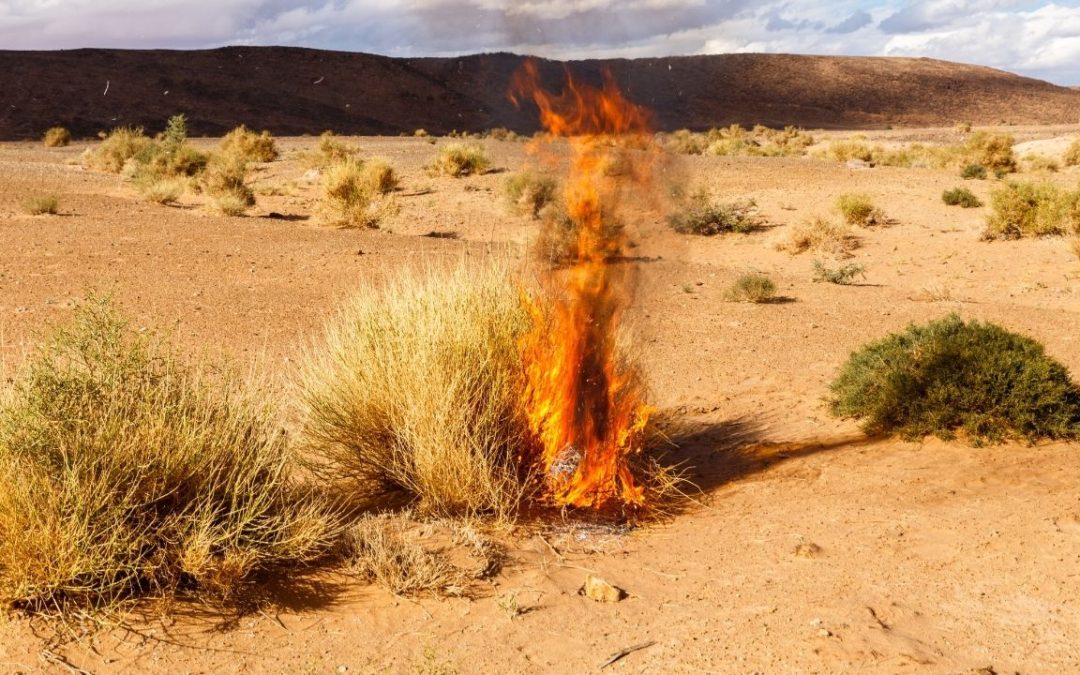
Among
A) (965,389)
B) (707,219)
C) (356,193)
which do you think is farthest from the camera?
(356,193)

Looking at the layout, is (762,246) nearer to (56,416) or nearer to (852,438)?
(852,438)

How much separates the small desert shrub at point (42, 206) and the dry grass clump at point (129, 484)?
43.9 feet

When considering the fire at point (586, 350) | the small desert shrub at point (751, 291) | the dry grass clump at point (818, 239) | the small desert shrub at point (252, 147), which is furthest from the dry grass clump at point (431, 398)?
the small desert shrub at point (252, 147)

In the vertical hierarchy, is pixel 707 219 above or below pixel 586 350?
below

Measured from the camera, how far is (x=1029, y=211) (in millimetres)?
18188

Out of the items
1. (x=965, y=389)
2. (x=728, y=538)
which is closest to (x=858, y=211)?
(x=965, y=389)

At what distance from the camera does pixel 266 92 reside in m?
Answer: 66.2

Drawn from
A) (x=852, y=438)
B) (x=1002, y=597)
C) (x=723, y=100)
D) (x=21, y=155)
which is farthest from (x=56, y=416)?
(x=723, y=100)

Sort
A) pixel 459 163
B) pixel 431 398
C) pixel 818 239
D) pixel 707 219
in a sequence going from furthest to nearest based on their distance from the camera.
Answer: pixel 459 163
pixel 707 219
pixel 818 239
pixel 431 398

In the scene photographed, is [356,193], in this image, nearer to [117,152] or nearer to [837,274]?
[837,274]

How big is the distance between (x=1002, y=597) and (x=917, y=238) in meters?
15.4

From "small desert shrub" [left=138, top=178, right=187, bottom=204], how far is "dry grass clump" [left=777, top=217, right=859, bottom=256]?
12.9m

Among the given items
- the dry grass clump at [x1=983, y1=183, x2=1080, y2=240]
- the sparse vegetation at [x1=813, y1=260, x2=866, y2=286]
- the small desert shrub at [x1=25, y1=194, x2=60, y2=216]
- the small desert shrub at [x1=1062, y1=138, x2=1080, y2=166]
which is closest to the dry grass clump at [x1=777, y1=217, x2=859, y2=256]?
the sparse vegetation at [x1=813, y1=260, x2=866, y2=286]

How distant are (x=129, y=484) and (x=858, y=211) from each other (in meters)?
17.8
